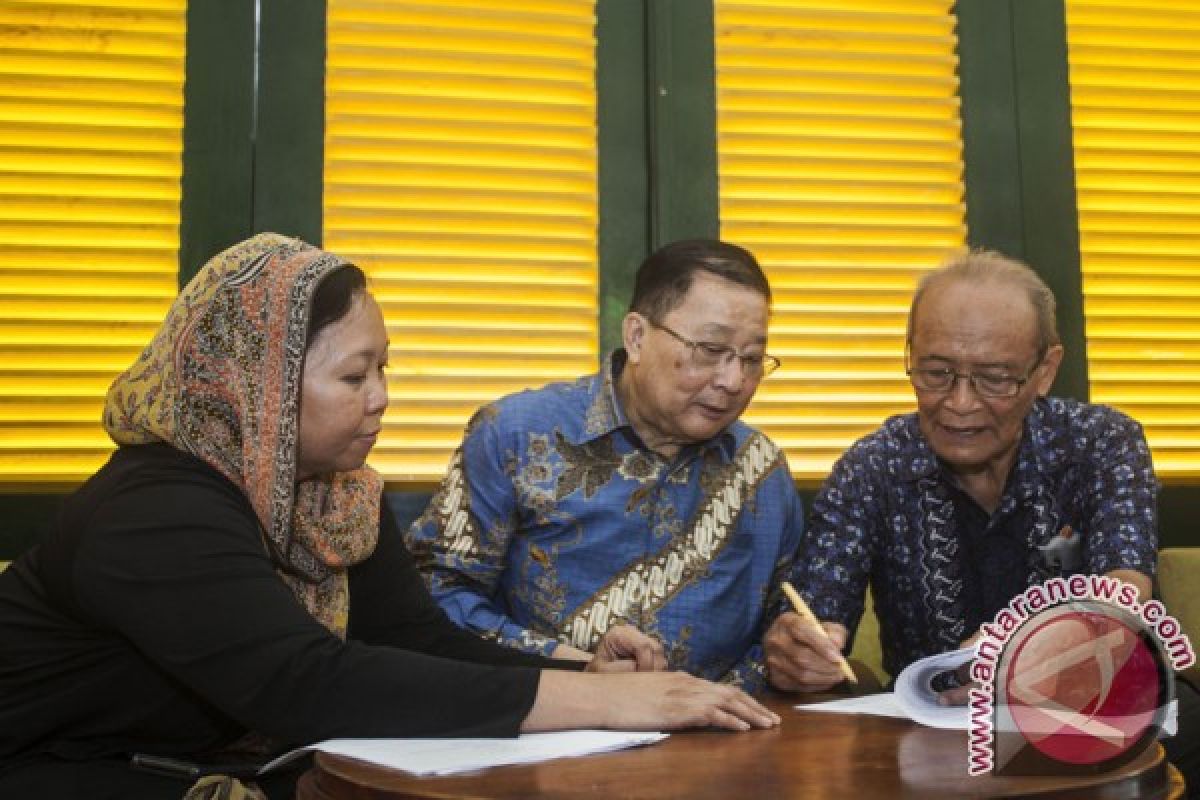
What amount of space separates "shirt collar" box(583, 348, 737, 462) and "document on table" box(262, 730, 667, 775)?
42.6 inches

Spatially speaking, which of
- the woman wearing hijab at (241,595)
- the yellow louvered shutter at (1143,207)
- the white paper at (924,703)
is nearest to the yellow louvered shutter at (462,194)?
the woman wearing hijab at (241,595)

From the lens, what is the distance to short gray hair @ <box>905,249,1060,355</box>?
2.31 m

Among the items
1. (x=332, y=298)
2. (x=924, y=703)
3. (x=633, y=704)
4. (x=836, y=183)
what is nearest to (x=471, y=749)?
(x=633, y=704)

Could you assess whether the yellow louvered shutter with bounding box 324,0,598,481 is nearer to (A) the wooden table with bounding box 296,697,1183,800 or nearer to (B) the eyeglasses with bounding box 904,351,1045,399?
(B) the eyeglasses with bounding box 904,351,1045,399

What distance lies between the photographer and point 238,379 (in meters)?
1.65

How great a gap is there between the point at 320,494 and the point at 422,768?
805 millimetres

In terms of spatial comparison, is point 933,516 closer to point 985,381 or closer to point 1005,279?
point 985,381

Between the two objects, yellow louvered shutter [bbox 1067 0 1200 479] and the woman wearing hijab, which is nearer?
the woman wearing hijab

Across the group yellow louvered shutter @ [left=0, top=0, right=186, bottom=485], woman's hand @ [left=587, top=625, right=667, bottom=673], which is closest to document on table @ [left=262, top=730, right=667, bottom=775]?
woman's hand @ [left=587, top=625, right=667, bottom=673]

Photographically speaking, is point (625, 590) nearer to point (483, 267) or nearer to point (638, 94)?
point (483, 267)

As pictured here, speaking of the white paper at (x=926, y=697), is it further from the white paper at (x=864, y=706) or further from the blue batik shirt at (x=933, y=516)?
the blue batik shirt at (x=933, y=516)

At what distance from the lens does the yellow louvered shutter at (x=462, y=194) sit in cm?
296

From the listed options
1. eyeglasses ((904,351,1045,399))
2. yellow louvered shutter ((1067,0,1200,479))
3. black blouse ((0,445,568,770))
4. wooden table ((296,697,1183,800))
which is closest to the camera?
wooden table ((296,697,1183,800))

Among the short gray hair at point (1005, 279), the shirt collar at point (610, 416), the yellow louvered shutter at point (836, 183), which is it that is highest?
the yellow louvered shutter at point (836, 183)
